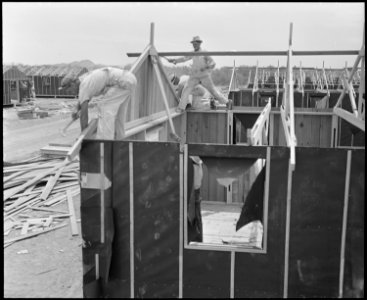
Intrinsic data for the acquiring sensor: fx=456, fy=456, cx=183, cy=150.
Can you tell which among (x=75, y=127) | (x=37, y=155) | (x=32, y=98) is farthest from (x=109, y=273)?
(x=32, y=98)

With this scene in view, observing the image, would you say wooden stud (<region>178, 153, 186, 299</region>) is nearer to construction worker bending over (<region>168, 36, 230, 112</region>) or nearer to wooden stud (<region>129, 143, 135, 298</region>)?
wooden stud (<region>129, 143, 135, 298</region>)

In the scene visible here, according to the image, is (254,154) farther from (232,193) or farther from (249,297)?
(232,193)

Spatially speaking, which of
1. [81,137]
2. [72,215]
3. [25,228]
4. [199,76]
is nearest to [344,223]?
[81,137]

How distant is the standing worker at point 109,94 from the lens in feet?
25.1

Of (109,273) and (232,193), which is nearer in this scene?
(109,273)

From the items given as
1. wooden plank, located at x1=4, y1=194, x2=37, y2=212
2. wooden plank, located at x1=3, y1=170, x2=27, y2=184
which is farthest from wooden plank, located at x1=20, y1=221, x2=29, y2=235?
wooden plank, located at x1=3, y1=170, x2=27, y2=184

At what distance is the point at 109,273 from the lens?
22.2 ft

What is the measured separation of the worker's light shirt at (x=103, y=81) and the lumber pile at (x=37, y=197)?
1.92 m

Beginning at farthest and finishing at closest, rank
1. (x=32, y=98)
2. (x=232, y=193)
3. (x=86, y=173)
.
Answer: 1. (x=32, y=98)
2. (x=232, y=193)
3. (x=86, y=173)

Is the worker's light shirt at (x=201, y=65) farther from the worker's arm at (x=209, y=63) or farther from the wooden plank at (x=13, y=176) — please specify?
the wooden plank at (x=13, y=176)

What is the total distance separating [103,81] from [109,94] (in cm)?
28

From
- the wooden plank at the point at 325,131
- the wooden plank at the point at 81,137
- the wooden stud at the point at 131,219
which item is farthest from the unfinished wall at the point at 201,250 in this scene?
the wooden plank at the point at 325,131

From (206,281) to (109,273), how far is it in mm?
1442

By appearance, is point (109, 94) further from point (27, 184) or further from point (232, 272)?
point (27, 184)
